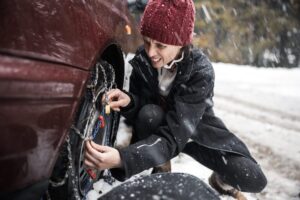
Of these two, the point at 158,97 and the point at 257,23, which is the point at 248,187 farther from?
the point at 257,23

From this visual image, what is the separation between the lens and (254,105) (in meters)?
5.28

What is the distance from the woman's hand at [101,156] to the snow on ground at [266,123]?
26.1 inches

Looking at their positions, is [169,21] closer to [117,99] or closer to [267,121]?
[117,99]

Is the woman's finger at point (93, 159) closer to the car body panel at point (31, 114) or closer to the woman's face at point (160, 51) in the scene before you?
the car body panel at point (31, 114)

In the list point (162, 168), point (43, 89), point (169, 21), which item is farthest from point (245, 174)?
point (43, 89)

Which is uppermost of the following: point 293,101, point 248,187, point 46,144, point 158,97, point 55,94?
point 55,94

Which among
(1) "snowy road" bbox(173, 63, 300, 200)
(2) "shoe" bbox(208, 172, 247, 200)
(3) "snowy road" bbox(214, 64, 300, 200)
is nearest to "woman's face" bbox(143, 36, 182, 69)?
(2) "shoe" bbox(208, 172, 247, 200)

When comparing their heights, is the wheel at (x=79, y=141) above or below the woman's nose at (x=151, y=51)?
below

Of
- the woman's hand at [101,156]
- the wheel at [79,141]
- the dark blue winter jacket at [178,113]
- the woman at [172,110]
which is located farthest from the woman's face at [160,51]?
the woman's hand at [101,156]

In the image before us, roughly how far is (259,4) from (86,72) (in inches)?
406

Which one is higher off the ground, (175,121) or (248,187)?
(175,121)

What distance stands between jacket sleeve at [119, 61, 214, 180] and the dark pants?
0.27 meters

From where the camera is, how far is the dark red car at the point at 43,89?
1.00 metres

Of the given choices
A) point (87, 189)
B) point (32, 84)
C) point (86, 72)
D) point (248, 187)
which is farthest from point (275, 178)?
point (32, 84)
